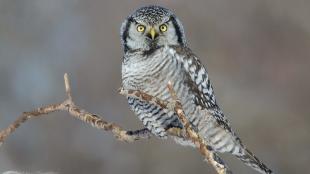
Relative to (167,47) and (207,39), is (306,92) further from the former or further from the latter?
(167,47)

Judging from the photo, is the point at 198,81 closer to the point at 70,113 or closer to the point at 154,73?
the point at 154,73

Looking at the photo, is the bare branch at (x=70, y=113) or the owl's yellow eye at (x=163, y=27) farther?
the owl's yellow eye at (x=163, y=27)

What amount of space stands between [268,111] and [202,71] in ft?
9.59

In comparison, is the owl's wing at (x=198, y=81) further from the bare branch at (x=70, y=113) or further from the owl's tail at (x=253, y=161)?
the bare branch at (x=70, y=113)

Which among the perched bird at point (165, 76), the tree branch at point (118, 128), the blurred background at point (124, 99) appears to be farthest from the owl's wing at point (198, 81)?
the blurred background at point (124, 99)

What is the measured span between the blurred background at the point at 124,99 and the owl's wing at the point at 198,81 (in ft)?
5.97

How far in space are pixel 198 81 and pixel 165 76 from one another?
0.43ft

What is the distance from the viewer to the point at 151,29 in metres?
1.92

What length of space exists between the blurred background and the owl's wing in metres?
1.82

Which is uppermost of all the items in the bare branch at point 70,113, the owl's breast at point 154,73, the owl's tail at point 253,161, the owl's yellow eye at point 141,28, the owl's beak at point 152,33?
the owl's yellow eye at point 141,28

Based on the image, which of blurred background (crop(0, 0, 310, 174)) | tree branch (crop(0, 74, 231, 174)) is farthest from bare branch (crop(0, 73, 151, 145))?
blurred background (crop(0, 0, 310, 174))

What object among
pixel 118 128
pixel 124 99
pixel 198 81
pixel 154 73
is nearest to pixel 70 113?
pixel 118 128

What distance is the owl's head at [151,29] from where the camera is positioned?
1911 mm

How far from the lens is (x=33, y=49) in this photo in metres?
4.98
